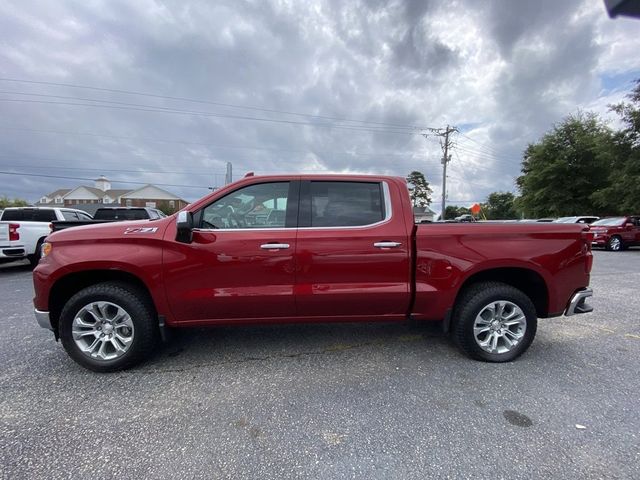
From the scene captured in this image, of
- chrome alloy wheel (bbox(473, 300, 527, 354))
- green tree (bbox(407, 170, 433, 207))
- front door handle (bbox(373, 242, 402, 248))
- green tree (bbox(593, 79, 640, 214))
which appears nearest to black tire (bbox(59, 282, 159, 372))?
front door handle (bbox(373, 242, 402, 248))

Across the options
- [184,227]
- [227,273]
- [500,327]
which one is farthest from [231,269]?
[500,327]

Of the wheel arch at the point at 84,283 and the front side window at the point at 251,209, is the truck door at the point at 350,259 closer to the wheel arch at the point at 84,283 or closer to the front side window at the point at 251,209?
the front side window at the point at 251,209

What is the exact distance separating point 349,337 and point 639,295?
5649 mm

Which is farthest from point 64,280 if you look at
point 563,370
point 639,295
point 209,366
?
point 639,295

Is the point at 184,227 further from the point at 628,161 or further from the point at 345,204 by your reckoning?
the point at 628,161

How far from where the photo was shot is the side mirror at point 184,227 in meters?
2.82

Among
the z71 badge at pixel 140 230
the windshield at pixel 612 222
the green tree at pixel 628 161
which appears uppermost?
the green tree at pixel 628 161

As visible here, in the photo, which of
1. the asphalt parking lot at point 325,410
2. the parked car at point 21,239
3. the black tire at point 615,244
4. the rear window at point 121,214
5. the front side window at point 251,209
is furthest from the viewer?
the black tire at point 615,244

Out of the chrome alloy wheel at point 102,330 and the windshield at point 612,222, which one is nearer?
the chrome alloy wheel at point 102,330

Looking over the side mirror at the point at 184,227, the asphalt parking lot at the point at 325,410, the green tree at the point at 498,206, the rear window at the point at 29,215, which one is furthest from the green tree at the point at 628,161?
the green tree at the point at 498,206

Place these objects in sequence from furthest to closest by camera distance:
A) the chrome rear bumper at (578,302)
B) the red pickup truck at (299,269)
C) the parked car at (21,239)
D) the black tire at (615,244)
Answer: the black tire at (615,244), the parked car at (21,239), the chrome rear bumper at (578,302), the red pickup truck at (299,269)

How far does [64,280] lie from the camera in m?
3.02

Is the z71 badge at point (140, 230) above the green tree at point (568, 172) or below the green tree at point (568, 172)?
below

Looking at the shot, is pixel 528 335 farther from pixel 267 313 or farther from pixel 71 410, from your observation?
pixel 71 410
